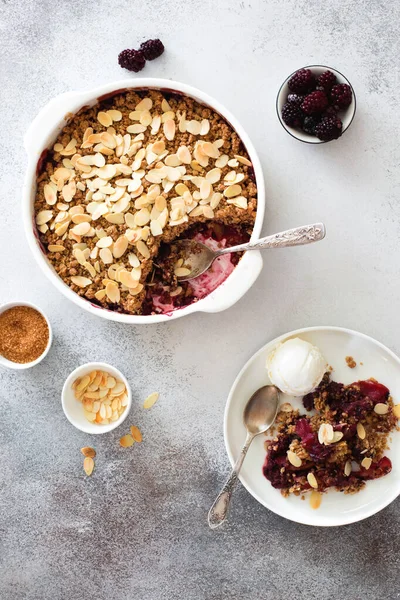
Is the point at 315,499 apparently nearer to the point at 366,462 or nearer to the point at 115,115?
the point at 366,462

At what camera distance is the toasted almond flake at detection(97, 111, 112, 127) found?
6.15 ft

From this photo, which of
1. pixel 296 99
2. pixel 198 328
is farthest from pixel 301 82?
pixel 198 328

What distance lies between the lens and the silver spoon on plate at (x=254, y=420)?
199 centimetres

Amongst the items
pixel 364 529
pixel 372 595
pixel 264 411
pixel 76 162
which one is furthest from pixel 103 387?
pixel 372 595

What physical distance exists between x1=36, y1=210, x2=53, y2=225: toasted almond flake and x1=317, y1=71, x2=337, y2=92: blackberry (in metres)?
0.94

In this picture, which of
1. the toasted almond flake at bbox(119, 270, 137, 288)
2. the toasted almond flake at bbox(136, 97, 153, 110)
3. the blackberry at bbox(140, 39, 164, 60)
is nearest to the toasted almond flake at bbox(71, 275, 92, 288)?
the toasted almond flake at bbox(119, 270, 137, 288)

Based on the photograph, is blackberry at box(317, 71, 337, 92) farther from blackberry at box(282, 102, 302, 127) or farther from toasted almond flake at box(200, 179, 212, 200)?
toasted almond flake at box(200, 179, 212, 200)

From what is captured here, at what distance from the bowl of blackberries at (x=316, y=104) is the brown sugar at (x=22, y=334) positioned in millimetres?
1046

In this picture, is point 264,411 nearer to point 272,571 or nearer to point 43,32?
point 272,571

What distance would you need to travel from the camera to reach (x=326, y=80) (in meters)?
1.91

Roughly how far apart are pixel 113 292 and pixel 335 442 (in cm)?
86

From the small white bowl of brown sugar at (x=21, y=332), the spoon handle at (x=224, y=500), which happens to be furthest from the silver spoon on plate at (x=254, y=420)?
the small white bowl of brown sugar at (x=21, y=332)

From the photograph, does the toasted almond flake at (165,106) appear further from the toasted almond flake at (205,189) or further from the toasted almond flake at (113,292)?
the toasted almond flake at (113,292)

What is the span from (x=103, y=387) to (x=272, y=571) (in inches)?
34.9
